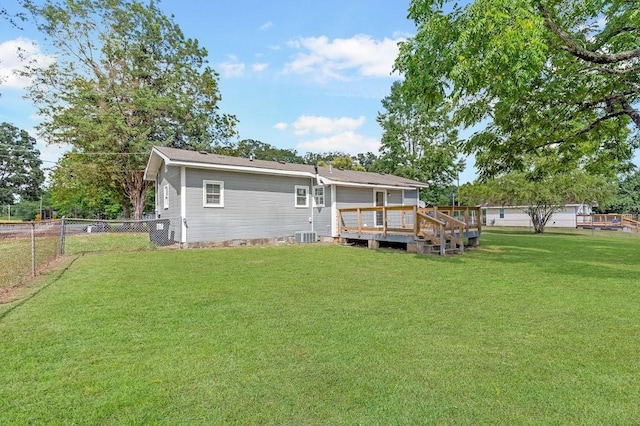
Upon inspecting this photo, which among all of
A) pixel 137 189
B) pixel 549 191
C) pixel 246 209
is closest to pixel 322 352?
pixel 246 209

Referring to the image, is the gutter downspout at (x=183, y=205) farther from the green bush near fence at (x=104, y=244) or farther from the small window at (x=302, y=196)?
the small window at (x=302, y=196)

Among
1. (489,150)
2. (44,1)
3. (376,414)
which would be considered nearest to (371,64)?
(489,150)

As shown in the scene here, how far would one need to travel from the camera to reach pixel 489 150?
11875 millimetres

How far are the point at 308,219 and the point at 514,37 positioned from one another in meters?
10.7

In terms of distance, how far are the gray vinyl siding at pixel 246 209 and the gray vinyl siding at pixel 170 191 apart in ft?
2.64

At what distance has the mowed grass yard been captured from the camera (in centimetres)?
232

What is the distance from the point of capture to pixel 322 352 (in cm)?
325

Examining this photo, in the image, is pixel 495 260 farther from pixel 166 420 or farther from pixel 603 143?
pixel 166 420

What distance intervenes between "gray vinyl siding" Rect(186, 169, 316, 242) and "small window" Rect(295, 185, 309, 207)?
0.15 metres

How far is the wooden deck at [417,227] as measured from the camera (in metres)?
11.0

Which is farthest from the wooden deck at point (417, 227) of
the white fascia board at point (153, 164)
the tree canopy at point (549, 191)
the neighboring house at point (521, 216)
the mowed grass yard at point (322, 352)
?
the neighboring house at point (521, 216)

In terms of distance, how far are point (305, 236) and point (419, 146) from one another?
22.9 meters

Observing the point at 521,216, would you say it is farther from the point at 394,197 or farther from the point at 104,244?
the point at 104,244

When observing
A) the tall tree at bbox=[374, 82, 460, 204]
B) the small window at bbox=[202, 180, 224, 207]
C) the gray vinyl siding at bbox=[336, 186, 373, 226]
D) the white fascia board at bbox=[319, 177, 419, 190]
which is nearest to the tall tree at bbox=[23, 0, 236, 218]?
the small window at bbox=[202, 180, 224, 207]
